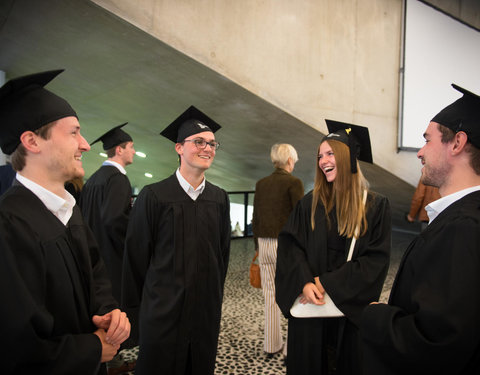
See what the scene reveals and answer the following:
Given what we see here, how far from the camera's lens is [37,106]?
120 cm

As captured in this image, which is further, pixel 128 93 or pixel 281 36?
pixel 128 93

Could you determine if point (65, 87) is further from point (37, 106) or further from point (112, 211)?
point (37, 106)

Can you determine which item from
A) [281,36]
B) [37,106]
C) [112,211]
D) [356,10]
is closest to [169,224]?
[37,106]

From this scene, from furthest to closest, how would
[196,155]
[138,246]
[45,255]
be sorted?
1. [196,155]
2. [138,246]
3. [45,255]

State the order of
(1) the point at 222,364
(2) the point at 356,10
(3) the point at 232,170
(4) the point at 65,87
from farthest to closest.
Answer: (3) the point at 232,170 < (4) the point at 65,87 < (2) the point at 356,10 < (1) the point at 222,364

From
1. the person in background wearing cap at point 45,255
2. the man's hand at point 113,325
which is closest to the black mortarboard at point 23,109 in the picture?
the person in background wearing cap at point 45,255

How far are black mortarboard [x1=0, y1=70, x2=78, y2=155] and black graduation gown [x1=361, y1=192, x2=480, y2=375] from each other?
56.3 inches

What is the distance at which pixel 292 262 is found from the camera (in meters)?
1.98

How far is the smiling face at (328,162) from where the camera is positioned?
2.04m

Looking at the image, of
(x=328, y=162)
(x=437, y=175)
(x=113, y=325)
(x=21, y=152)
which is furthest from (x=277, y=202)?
(x=21, y=152)

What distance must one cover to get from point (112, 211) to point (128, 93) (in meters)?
3.18

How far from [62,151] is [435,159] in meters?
1.41

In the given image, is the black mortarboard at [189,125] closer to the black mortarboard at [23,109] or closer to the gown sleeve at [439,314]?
the black mortarboard at [23,109]

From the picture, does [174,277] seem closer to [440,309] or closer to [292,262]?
[292,262]
